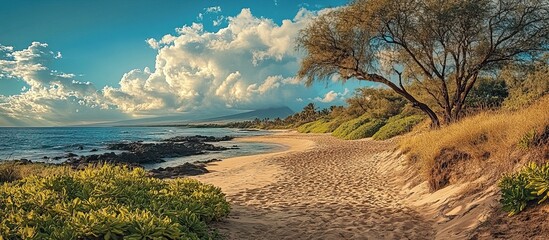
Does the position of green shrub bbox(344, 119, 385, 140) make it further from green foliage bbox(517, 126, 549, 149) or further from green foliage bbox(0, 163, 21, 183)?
green foliage bbox(0, 163, 21, 183)

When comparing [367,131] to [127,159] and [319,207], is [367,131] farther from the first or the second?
[319,207]

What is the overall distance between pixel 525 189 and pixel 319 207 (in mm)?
4761

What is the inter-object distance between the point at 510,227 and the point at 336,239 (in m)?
2.83

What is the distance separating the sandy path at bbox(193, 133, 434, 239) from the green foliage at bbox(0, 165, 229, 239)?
882 mm

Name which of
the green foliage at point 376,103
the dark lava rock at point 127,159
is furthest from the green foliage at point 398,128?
the dark lava rock at point 127,159

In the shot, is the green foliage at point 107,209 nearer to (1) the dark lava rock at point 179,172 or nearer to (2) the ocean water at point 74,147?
(1) the dark lava rock at point 179,172

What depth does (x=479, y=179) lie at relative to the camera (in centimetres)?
870

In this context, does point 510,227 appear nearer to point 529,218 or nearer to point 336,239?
point 529,218

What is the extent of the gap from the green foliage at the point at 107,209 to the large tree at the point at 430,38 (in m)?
15.1

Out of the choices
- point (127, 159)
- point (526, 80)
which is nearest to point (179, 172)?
point (127, 159)

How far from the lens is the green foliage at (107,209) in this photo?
4.98 metres

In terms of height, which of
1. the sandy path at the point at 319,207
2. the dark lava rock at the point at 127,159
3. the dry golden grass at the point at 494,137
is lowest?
the dark lava rock at the point at 127,159

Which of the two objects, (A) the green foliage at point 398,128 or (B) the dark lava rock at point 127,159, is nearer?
(B) the dark lava rock at point 127,159

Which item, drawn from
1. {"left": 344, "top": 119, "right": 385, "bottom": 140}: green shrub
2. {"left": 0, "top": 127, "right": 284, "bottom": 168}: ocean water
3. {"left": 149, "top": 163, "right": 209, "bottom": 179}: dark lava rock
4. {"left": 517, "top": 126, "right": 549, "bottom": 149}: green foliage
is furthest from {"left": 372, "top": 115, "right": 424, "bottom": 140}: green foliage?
{"left": 517, "top": 126, "right": 549, "bottom": 149}: green foliage
